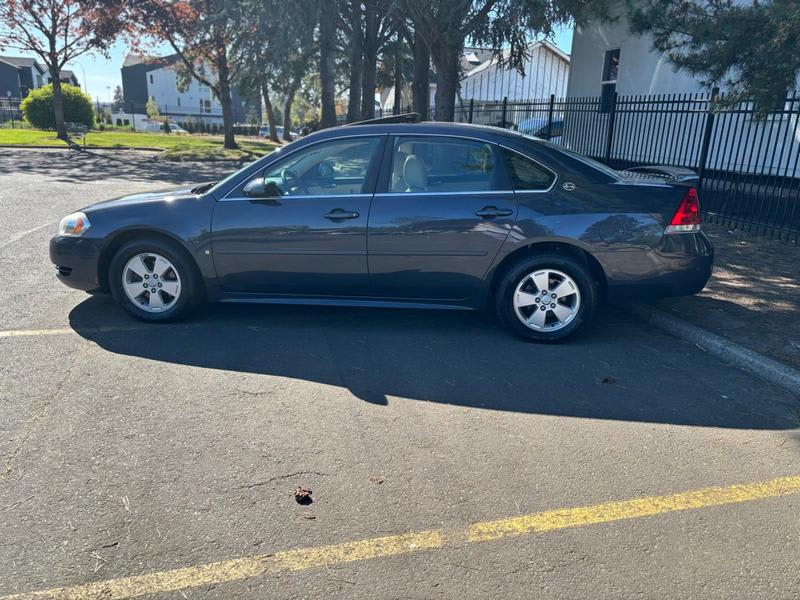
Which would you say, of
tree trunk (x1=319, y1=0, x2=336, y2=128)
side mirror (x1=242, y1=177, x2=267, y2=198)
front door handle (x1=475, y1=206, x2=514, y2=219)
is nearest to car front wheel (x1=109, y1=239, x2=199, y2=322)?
side mirror (x1=242, y1=177, x2=267, y2=198)

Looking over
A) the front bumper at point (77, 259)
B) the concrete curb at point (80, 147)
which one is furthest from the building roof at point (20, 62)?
the front bumper at point (77, 259)

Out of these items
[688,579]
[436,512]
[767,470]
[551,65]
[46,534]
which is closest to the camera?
[688,579]

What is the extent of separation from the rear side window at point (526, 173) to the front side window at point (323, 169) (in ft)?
3.57

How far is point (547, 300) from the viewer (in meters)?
5.11

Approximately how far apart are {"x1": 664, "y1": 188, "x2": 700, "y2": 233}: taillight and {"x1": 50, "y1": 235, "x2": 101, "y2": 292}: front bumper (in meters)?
4.66

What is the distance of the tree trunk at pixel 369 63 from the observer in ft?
71.1

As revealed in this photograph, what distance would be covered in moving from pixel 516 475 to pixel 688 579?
938 mm

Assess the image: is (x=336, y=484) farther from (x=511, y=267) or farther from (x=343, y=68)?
(x=343, y=68)

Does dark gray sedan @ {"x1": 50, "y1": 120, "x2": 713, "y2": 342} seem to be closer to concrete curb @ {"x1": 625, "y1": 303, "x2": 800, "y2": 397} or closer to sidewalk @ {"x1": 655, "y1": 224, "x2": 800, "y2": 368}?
concrete curb @ {"x1": 625, "y1": 303, "x2": 800, "y2": 397}

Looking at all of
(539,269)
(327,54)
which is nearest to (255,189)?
(539,269)

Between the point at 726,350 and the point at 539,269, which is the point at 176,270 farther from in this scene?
the point at 726,350

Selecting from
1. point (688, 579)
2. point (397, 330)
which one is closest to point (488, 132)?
point (397, 330)

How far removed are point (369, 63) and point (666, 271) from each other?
19424mm

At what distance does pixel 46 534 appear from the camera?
8.99 feet
